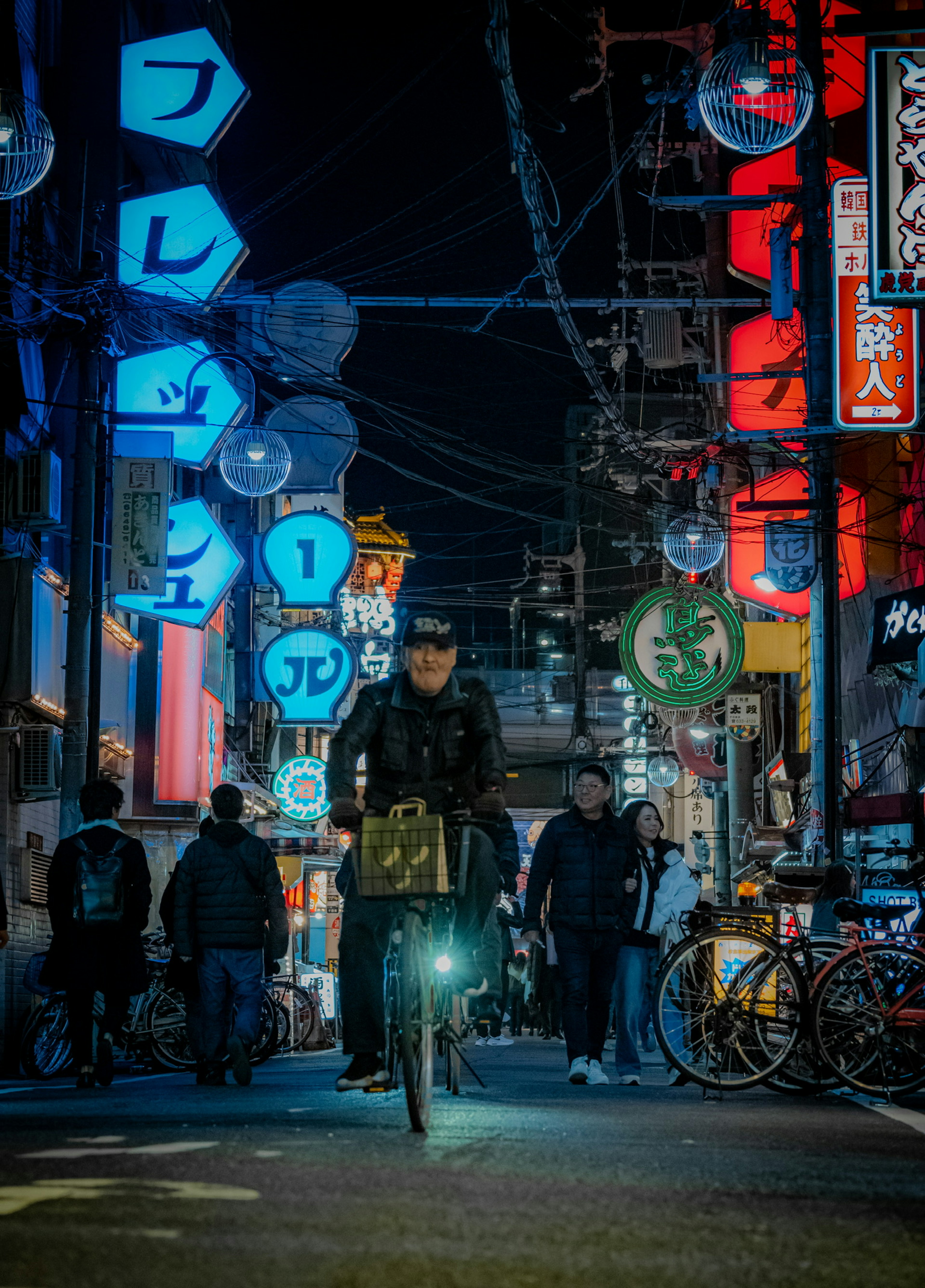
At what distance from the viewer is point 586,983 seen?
1053 centimetres

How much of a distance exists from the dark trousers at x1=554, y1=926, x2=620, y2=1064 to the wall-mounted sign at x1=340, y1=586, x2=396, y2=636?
38923 millimetres

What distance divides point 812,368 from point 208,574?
8.65m

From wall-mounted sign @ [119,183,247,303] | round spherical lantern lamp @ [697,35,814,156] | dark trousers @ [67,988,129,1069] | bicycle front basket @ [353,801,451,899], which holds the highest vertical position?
wall-mounted sign @ [119,183,247,303]

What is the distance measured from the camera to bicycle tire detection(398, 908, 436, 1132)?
A: 6.05 metres

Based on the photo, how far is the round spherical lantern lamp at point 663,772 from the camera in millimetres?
39000

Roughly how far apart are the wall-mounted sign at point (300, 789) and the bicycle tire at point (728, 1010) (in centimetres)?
2231

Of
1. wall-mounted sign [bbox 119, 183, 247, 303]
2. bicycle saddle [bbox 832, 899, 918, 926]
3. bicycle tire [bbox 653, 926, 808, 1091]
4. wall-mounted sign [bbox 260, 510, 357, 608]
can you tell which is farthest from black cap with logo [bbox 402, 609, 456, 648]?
wall-mounted sign [bbox 260, 510, 357, 608]

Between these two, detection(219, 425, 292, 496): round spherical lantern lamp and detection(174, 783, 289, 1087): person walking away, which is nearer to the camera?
detection(174, 783, 289, 1087): person walking away

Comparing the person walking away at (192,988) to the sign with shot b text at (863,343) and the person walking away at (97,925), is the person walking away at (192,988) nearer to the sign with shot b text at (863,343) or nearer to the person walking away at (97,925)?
the person walking away at (97,925)

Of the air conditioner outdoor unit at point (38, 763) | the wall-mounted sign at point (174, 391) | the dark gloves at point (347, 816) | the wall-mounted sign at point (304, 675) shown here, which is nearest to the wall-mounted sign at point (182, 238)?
the wall-mounted sign at point (174, 391)

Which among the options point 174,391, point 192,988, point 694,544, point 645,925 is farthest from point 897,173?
point 174,391

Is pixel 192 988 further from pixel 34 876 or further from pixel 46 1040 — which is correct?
pixel 34 876

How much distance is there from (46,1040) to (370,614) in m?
36.1

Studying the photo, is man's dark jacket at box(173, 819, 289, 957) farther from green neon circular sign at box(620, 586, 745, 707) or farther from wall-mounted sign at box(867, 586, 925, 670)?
green neon circular sign at box(620, 586, 745, 707)
